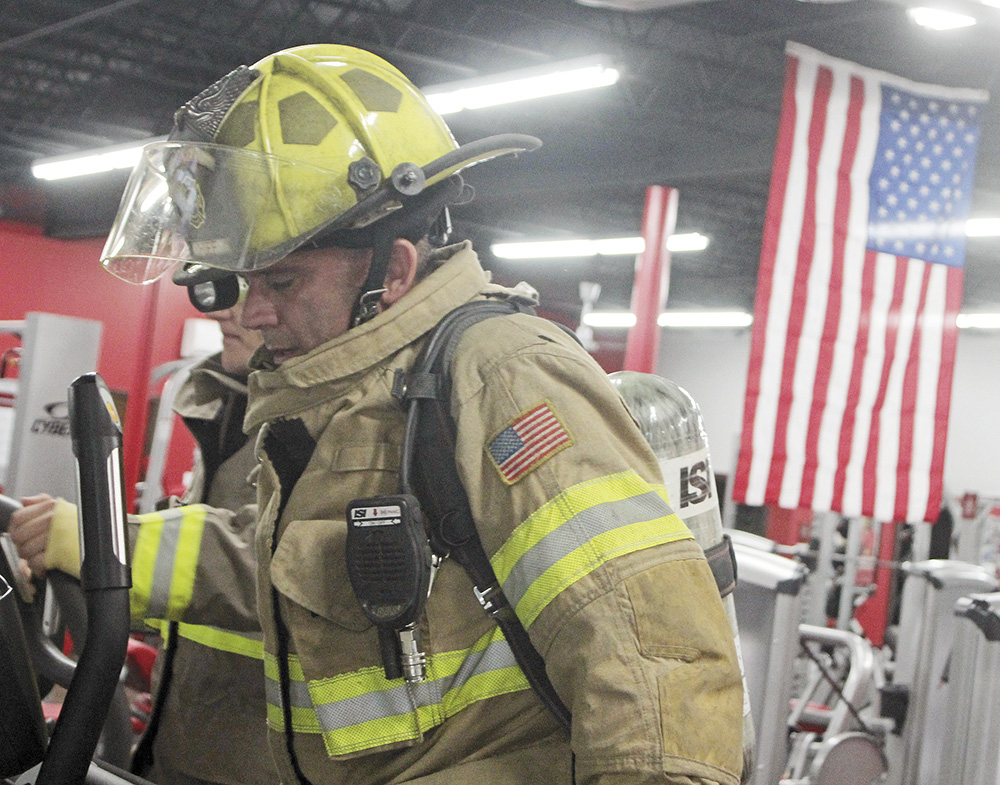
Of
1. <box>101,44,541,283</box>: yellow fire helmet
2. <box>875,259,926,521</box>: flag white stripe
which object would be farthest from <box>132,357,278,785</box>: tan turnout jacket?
<box>875,259,926,521</box>: flag white stripe

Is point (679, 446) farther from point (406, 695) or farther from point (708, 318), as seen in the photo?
point (708, 318)

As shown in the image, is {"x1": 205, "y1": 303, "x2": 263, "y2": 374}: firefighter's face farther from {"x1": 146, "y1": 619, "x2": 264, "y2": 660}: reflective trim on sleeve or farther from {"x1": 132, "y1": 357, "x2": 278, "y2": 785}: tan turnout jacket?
{"x1": 146, "y1": 619, "x2": 264, "y2": 660}: reflective trim on sleeve

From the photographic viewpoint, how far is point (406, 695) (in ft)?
4.09

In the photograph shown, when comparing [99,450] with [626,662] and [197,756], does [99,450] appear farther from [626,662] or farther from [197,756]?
[197,756]

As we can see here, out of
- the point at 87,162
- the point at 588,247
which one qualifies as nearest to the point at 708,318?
the point at 588,247

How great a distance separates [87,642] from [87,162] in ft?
44.2

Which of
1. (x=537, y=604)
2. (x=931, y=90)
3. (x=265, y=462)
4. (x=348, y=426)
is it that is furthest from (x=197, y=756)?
(x=931, y=90)

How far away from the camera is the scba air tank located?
1.72 m

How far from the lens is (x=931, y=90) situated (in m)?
4.93

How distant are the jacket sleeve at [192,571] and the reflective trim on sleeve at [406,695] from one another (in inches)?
23.7

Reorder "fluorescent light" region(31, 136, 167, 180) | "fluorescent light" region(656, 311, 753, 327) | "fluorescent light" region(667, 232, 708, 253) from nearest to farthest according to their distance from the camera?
1. "fluorescent light" region(31, 136, 167, 180)
2. "fluorescent light" region(667, 232, 708, 253)
3. "fluorescent light" region(656, 311, 753, 327)

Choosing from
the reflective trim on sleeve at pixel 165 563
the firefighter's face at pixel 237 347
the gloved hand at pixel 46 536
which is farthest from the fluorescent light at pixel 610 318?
the gloved hand at pixel 46 536

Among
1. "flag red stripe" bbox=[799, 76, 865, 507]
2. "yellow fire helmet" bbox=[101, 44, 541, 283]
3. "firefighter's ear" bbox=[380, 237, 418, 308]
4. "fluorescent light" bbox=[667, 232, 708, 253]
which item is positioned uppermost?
"fluorescent light" bbox=[667, 232, 708, 253]

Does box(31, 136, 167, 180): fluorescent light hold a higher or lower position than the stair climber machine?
higher
